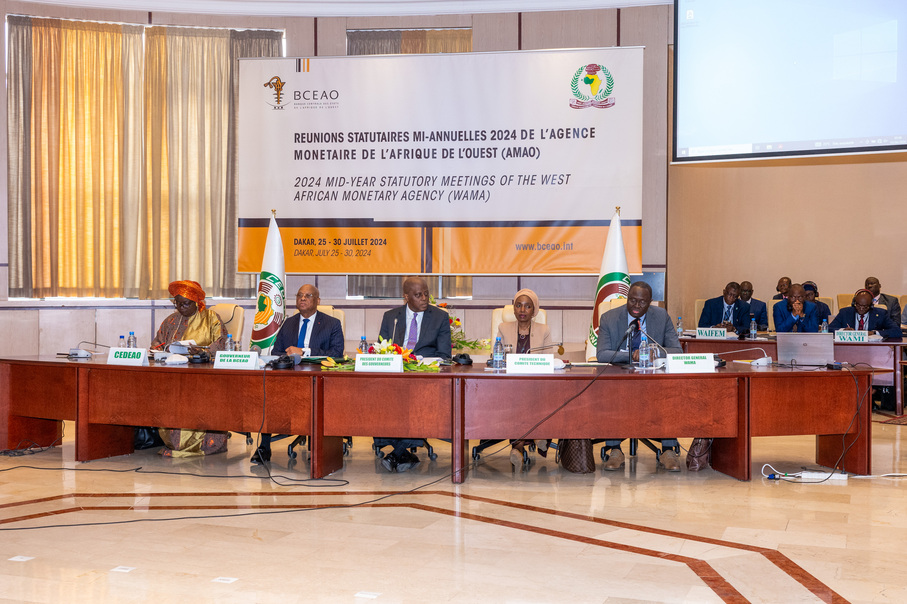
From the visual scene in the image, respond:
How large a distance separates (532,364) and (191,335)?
7.73ft

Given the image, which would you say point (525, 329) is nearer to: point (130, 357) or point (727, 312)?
point (130, 357)

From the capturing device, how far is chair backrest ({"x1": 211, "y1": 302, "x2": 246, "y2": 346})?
5.24m

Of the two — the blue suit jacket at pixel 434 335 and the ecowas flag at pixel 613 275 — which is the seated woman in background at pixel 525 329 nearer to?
the blue suit jacket at pixel 434 335

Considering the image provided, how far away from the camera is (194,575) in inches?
103

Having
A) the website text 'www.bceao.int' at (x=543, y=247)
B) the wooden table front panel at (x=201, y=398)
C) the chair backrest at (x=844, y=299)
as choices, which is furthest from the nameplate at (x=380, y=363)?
the chair backrest at (x=844, y=299)

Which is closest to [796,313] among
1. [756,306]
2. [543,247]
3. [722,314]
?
[722,314]

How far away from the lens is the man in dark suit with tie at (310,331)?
4.88 metres

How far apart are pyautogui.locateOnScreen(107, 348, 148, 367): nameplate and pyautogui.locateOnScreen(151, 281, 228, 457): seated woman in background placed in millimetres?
327

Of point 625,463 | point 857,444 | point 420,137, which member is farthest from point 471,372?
point 420,137

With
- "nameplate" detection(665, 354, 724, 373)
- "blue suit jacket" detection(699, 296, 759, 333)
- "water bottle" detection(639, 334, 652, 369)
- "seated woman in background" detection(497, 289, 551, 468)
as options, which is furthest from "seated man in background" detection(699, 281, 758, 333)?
"nameplate" detection(665, 354, 724, 373)

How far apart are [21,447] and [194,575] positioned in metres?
2.82

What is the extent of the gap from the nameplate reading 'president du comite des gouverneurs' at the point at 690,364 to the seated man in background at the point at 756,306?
4248 mm

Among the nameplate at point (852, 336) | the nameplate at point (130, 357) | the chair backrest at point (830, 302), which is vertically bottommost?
the nameplate at point (130, 357)

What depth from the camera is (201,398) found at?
4184 mm
